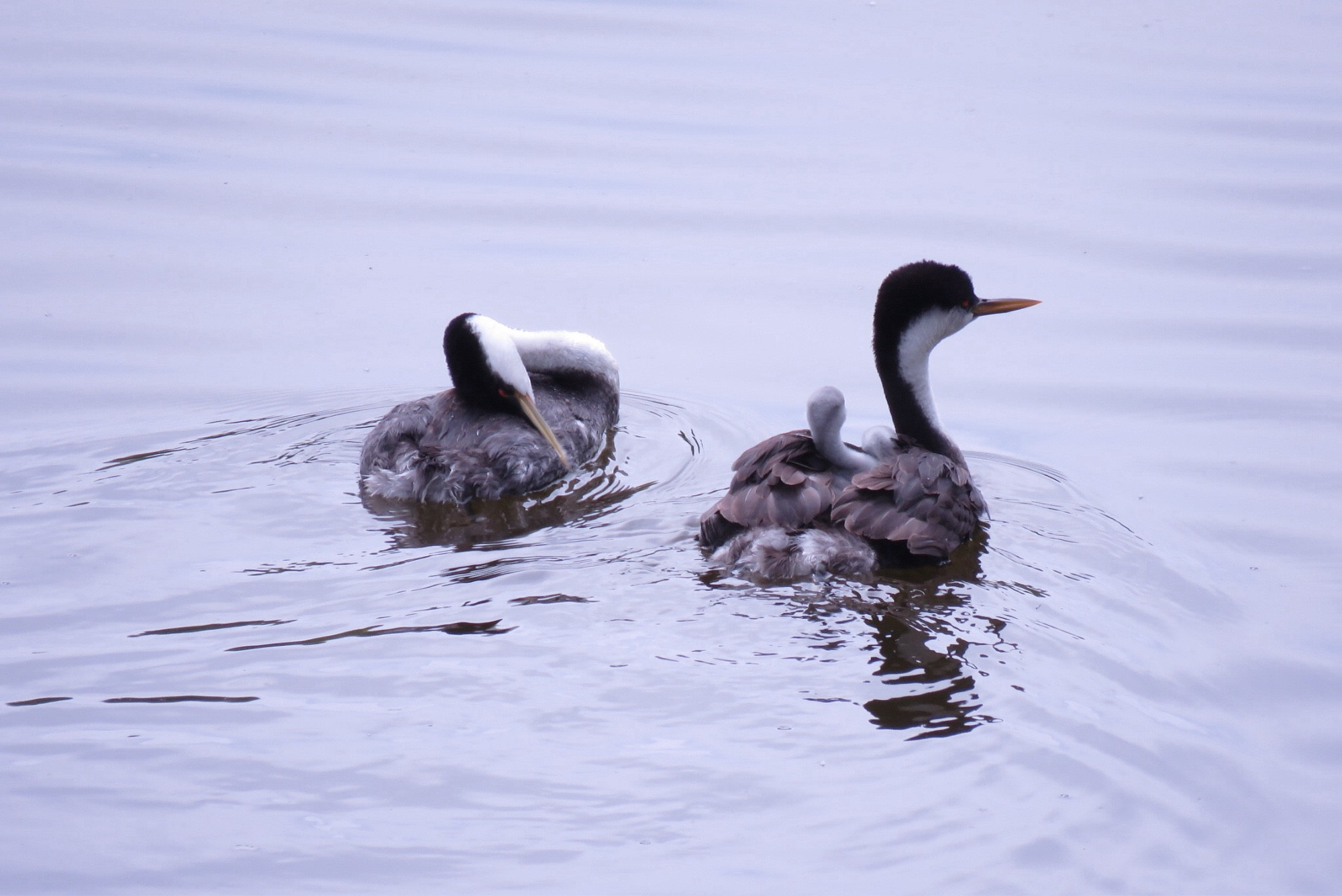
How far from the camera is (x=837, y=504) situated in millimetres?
6691

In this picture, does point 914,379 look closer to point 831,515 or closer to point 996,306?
point 996,306

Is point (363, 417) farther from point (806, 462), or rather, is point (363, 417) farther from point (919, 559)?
point (919, 559)

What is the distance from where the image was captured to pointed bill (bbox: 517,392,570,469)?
8148mm

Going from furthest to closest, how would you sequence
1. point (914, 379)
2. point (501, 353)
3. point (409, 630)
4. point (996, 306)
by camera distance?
1. point (501, 353)
2. point (996, 306)
3. point (914, 379)
4. point (409, 630)

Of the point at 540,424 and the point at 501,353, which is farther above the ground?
the point at 501,353

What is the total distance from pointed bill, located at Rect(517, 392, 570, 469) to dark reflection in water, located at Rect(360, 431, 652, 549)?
14 centimetres

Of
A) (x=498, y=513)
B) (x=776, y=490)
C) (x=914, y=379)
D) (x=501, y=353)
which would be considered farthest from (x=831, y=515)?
(x=501, y=353)

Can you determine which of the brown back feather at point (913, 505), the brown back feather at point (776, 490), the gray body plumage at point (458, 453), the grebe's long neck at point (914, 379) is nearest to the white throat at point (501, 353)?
the gray body plumage at point (458, 453)

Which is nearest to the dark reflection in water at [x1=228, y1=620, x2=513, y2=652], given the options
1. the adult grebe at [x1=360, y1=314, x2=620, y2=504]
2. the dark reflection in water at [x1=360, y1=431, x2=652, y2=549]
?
the dark reflection in water at [x1=360, y1=431, x2=652, y2=549]

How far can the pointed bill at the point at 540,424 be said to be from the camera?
26.7 feet

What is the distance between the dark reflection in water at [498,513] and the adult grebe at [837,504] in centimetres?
82

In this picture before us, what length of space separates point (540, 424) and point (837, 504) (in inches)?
85.4

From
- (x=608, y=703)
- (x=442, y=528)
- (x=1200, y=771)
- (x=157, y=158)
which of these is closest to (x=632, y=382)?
(x=442, y=528)

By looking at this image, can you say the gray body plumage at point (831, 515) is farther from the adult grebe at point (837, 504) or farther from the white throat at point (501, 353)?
the white throat at point (501, 353)
